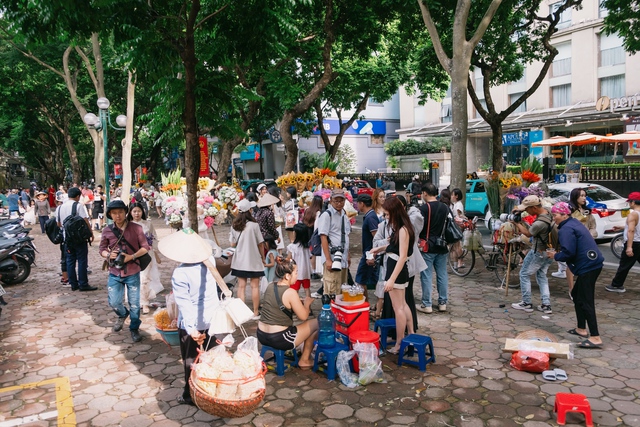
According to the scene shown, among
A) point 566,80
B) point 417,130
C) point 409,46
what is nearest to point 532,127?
point 566,80

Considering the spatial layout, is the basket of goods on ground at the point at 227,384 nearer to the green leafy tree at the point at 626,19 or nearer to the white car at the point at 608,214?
the white car at the point at 608,214

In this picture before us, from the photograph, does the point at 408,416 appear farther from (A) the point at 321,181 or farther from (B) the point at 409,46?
(B) the point at 409,46

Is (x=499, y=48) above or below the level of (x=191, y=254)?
above

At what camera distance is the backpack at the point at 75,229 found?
8953mm

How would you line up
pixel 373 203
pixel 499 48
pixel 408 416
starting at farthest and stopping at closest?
pixel 499 48 → pixel 373 203 → pixel 408 416

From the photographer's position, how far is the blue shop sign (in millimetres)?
44312

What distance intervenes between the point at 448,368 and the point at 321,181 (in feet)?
→ 22.8

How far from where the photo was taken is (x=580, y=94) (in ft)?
101

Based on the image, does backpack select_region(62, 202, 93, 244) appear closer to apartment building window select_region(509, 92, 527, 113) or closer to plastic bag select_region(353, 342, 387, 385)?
plastic bag select_region(353, 342, 387, 385)

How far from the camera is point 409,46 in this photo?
18.9 m

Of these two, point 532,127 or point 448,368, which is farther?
point 532,127

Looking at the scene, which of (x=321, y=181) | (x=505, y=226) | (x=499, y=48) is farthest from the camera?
(x=499, y=48)

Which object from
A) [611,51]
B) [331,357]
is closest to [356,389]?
[331,357]

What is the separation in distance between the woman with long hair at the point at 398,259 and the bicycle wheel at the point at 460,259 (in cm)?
425
